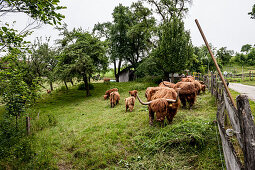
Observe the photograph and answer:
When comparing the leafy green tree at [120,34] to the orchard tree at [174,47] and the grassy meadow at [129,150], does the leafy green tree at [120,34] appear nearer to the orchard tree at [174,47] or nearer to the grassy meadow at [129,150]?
the orchard tree at [174,47]

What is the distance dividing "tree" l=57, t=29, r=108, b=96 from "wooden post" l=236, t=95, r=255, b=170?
15544 mm

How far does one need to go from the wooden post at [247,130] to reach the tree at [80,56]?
15.5 m

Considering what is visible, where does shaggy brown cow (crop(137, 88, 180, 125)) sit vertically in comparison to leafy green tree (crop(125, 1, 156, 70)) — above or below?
below

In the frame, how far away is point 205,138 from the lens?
13.3 ft

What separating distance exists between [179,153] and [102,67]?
648 inches

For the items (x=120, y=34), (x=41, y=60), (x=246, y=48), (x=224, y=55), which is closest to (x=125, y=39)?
(x=120, y=34)

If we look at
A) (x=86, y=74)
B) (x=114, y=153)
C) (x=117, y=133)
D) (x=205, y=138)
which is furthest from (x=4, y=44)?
(x=86, y=74)

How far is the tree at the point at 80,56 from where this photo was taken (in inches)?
620

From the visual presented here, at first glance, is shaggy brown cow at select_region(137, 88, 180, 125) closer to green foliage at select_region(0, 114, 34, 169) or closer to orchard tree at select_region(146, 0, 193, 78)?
green foliage at select_region(0, 114, 34, 169)

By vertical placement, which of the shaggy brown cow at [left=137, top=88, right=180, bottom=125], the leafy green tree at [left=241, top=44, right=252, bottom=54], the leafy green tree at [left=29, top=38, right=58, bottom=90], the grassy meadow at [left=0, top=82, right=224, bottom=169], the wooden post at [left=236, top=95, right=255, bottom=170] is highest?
the leafy green tree at [left=241, top=44, right=252, bottom=54]

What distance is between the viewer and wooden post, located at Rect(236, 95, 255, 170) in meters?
1.60

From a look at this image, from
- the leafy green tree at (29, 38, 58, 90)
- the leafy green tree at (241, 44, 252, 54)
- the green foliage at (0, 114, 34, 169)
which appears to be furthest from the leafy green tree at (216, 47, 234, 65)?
the green foliage at (0, 114, 34, 169)

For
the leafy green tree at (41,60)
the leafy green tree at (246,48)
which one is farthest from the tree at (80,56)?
the leafy green tree at (246,48)

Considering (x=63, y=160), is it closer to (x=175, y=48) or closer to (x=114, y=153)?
(x=114, y=153)
